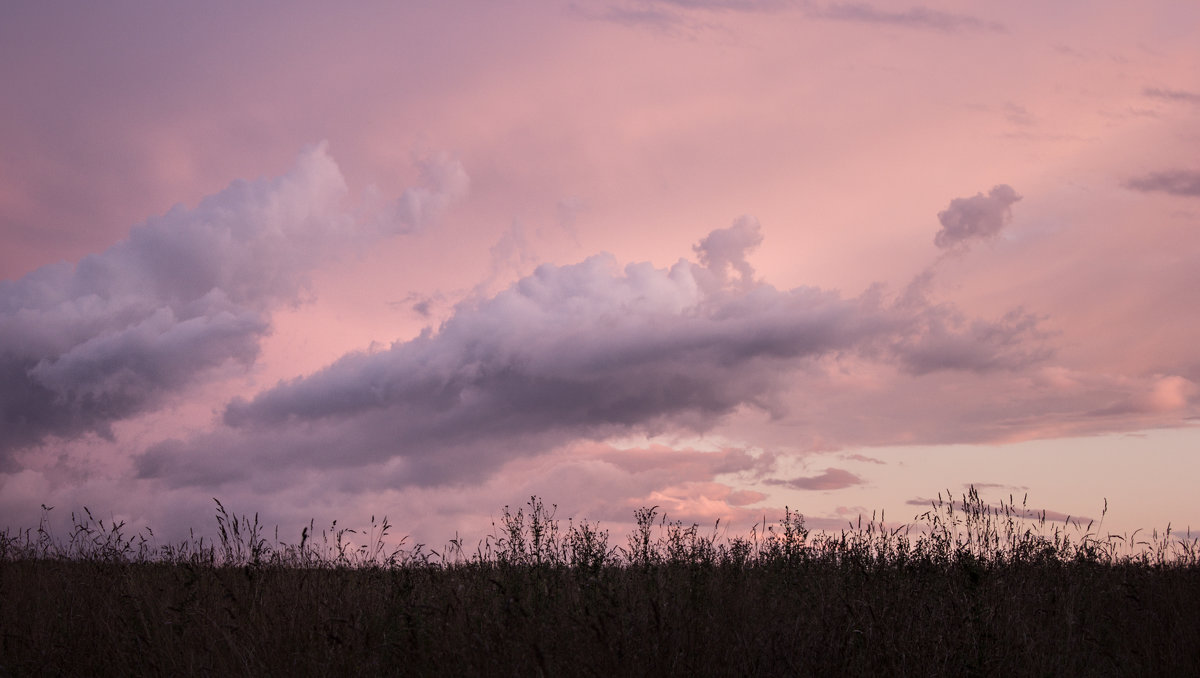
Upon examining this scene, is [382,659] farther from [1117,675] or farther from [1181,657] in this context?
[1181,657]

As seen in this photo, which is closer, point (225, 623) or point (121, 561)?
point (225, 623)

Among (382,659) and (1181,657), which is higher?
(382,659)

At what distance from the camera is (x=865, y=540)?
10.1 meters

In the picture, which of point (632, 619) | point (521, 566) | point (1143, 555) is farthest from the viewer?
point (1143, 555)

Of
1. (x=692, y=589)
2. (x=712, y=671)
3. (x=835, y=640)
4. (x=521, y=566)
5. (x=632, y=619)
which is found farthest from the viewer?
(x=521, y=566)

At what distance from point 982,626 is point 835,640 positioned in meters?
1.29

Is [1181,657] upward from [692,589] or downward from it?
downward

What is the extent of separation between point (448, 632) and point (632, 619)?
1.50m

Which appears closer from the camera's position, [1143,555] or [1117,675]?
[1117,675]

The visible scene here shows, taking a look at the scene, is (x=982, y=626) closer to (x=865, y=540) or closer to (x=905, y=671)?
(x=905, y=671)

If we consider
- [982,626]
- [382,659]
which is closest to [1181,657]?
[982,626]

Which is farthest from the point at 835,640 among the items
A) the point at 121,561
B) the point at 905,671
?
the point at 121,561

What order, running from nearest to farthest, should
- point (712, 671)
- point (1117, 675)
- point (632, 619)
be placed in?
point (712, 671) → point (632, 619) → point (1117, 675)

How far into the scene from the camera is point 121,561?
9953 mm
